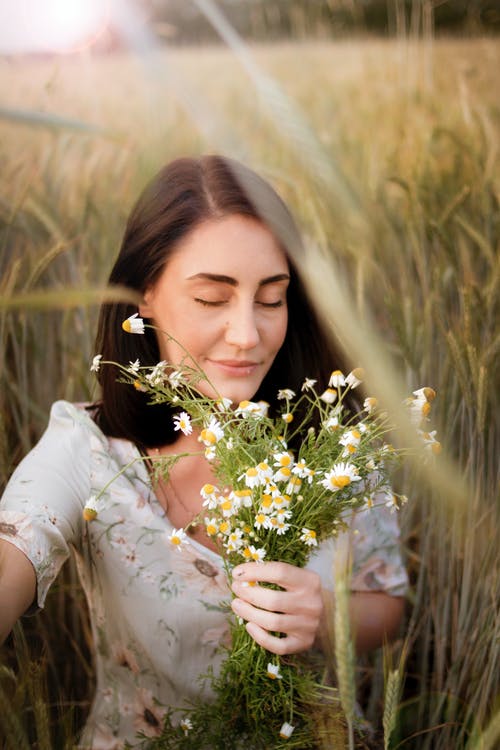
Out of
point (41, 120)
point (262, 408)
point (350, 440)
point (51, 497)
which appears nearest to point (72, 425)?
point (51, 497)

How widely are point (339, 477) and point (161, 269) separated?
469 mm

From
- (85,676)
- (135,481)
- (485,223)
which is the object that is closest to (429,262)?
(485,223)

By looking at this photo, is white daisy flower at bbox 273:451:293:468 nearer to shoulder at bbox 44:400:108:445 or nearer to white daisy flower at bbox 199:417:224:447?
white daisy flower at bbox 199:417:224:447

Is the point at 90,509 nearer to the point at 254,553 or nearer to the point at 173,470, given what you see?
A: the point at 254,553

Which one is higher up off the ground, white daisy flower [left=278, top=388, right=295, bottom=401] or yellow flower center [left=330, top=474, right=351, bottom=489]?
white daisy flower [left=278, top=388, right=295, bottom=401]

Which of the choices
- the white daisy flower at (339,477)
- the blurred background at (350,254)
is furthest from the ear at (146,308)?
the white daisy flower at (339,477)

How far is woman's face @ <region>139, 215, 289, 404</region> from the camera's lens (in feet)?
3.05

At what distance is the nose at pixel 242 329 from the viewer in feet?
2.96

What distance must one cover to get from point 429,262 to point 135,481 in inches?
36.3

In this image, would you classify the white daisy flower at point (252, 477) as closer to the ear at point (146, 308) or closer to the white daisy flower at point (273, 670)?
the white daisy flower at point (273, 670)

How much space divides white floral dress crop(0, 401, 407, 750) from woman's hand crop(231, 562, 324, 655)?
0.19m

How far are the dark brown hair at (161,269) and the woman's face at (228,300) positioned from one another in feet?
0.09

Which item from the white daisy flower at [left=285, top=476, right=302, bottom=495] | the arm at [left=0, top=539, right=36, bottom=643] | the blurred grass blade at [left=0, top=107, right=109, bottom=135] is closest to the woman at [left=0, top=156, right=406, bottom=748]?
the arm at [left=0, top=539, right=36, bottom=643]

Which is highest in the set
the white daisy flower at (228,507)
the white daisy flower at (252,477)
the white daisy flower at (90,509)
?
the white daisy flower at (252,477)
